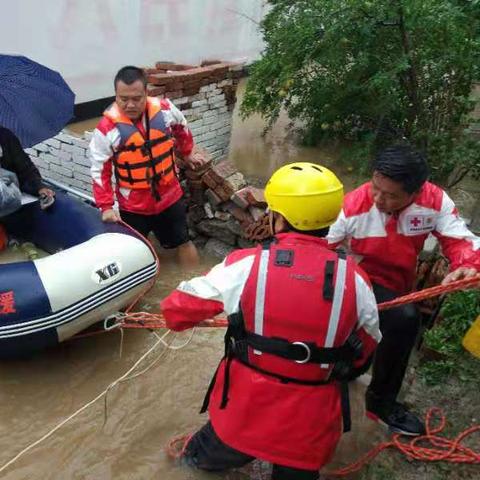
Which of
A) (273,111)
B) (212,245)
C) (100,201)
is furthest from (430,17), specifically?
(100,201)

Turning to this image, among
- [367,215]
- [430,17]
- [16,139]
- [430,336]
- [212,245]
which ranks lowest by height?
[212,245]

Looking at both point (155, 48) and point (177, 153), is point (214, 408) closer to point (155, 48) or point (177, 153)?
point (177, 153)

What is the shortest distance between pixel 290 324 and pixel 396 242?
0.87m

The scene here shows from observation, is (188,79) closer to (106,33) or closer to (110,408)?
(106,33)

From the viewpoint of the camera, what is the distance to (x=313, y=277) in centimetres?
171

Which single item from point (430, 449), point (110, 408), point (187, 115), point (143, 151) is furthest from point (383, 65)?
point (110, 408)

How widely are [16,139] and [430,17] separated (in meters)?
3.27

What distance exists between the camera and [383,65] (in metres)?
4.82

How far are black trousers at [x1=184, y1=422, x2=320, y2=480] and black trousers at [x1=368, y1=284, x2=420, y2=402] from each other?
717 mm

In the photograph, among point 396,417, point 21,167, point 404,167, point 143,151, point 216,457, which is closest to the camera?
point 404,167

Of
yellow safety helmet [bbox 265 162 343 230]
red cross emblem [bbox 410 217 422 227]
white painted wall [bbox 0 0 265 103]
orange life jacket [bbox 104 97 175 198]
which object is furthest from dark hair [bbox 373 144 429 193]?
white painted wall [bbox 0 0 265 103]

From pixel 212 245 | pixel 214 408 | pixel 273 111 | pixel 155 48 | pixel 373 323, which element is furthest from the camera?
pixel 155 48

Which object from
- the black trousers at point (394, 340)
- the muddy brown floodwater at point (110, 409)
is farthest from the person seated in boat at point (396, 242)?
the muddy brown floodwater at point (110, 409)

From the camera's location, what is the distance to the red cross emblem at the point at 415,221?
7.62 ft
